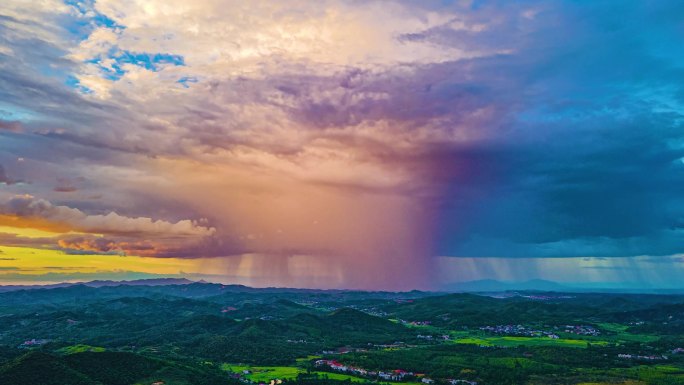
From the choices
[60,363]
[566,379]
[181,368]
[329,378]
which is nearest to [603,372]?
[566,379]

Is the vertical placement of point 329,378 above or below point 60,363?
below

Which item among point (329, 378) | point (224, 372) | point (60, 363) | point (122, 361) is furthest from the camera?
point (224, 372)

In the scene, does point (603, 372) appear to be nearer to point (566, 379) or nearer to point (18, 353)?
point (566, 379)

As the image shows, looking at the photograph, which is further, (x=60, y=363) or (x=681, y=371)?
(x=681, y=371)

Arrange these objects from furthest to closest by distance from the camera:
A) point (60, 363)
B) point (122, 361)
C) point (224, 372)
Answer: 1. point (224, 372)
2. point (122, 361)
3. point (60, 363)

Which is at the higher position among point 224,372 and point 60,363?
point 60,363

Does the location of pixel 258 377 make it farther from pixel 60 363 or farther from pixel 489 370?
pixel 489 370

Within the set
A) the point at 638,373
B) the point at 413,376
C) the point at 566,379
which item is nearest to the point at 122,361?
the point at 413,376

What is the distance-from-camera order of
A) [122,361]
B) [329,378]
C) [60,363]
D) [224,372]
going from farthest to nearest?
[224,372]
[329,378]
[122,361]
[60,363]

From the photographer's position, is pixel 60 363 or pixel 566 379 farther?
pixel 566 379
